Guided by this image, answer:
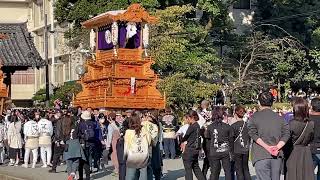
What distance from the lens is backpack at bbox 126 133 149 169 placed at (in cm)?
1305

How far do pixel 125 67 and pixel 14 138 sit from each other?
6717 millimetres

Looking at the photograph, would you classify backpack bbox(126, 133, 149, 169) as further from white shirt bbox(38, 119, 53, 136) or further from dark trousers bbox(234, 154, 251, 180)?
white shirt bbox(38, 119, 53, 136)

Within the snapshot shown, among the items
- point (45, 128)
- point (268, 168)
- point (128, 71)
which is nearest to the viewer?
point (268, 168)

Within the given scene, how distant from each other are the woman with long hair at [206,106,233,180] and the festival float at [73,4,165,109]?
1466 cm

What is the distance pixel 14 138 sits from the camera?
24.4 meters

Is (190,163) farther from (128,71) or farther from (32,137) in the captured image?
(128,71)

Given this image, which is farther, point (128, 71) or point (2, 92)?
point (128, 71)

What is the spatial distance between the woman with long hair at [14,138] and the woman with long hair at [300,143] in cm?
1505

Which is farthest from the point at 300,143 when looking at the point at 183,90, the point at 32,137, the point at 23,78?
the point at 23,78

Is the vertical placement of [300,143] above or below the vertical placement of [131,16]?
below

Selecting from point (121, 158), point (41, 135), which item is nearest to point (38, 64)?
point (41, 135)

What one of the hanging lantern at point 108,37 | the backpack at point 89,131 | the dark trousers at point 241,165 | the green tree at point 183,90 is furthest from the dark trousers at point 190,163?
the green tree at point 183,90

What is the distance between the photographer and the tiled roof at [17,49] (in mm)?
29172

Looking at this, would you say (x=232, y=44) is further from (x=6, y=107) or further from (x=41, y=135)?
(x=41, y=135)
